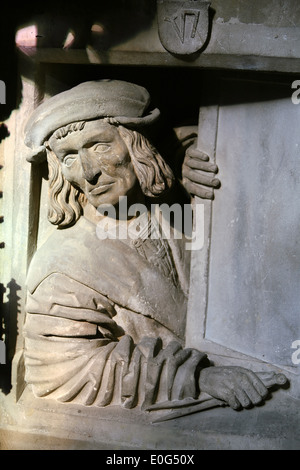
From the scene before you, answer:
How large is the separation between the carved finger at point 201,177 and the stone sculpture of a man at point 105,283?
2cm

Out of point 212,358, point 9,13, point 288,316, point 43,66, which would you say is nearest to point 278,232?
point 288,316

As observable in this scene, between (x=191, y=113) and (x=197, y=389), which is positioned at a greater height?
(x=191, y=113)

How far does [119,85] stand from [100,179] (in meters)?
0.38

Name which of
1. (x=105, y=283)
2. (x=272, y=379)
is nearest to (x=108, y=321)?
(x=105, y=283)

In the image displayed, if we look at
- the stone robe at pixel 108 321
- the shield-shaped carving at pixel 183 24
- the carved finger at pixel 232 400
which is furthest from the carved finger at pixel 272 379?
the shield-shaped carving at pixel 183 24

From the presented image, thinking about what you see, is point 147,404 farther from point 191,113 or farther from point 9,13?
point 9,13

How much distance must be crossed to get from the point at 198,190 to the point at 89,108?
0.61 m

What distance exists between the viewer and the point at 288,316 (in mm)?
3572

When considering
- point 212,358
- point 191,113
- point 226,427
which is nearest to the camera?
point 226,427

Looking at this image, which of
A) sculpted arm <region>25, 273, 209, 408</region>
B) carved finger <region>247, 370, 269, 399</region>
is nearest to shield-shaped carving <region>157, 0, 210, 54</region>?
sculpted arm <region>25, 273, 209, 408</region>

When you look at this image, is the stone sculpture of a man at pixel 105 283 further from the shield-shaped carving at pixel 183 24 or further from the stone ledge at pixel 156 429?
the shield-shaped carving at pixel 183 24

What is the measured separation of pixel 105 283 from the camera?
366cm

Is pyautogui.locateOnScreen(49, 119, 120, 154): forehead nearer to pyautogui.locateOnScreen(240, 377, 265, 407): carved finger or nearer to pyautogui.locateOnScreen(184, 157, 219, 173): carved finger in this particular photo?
pyautogui.locateOnScreen(184, 157, 219, 173): carved finger

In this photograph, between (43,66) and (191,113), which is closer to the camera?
(43,66)
